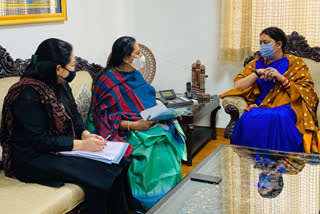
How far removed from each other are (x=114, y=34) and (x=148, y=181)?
1.94 meters

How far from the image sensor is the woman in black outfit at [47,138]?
81.7 inches

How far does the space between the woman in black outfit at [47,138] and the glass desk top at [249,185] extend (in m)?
0.44

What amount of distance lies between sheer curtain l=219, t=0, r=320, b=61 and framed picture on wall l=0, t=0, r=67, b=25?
1.51m

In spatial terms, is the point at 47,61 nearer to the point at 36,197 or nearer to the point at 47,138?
the point at 47,138

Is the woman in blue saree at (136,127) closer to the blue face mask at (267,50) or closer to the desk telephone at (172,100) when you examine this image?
the desk telephone at (172,100)

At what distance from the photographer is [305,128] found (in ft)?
9.69

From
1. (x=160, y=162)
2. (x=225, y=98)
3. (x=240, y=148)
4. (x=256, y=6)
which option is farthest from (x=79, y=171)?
(x=256, y=6)

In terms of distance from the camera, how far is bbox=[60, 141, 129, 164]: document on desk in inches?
87.2

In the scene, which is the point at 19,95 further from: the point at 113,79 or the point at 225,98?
the point at 225,98

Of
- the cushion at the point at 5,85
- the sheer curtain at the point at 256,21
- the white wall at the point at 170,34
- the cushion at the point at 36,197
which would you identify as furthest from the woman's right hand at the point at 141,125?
the sheer curtain at the point at 256,21

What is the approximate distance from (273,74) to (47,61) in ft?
5.54

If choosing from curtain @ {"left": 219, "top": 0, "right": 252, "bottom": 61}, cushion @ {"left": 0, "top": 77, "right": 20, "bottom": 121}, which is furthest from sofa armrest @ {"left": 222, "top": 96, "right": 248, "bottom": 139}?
cushion @ {"left": 0, "top": 77, "right": 20, "bottom": 121}

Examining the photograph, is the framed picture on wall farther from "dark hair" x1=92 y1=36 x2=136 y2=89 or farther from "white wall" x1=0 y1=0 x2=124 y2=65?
"dark hair" x1=92 y1=36 x2=136 y2=89

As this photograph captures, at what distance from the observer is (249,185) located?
2.11 m
